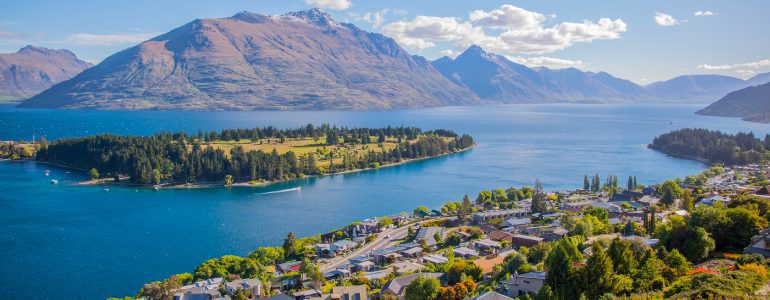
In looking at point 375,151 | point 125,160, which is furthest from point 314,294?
point 375,151

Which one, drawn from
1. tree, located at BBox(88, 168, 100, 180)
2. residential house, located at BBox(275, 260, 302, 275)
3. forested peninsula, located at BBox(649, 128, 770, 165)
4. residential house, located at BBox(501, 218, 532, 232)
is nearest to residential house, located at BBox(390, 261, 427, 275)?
residential house, located at BBox(275, 260, 302, 275)

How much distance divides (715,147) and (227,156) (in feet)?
230

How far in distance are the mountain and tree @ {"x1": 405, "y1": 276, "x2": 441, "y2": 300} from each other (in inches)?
6722

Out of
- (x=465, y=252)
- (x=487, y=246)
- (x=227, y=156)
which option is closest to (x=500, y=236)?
(x=487, y=246)

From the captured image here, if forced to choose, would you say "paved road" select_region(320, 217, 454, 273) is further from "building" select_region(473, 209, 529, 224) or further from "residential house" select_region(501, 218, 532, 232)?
"residential house" select_region(501, 218, 532, 232)

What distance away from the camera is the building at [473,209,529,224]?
4006 cm

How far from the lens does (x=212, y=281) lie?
26.9 meters

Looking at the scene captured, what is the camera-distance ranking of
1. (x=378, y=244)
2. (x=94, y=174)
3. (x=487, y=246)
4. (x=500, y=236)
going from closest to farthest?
(x=487, y=246)
(x=500, y=236)
(x=378, y=244)
(x=94, y=174)

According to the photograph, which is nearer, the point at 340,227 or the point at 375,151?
the point at 340,227

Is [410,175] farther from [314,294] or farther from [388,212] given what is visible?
[314,294]

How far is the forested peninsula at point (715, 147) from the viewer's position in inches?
2778

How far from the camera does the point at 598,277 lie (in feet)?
55.0

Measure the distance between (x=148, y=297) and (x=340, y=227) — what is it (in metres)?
18.4

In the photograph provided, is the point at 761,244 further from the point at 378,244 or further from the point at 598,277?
the point at 378,244
